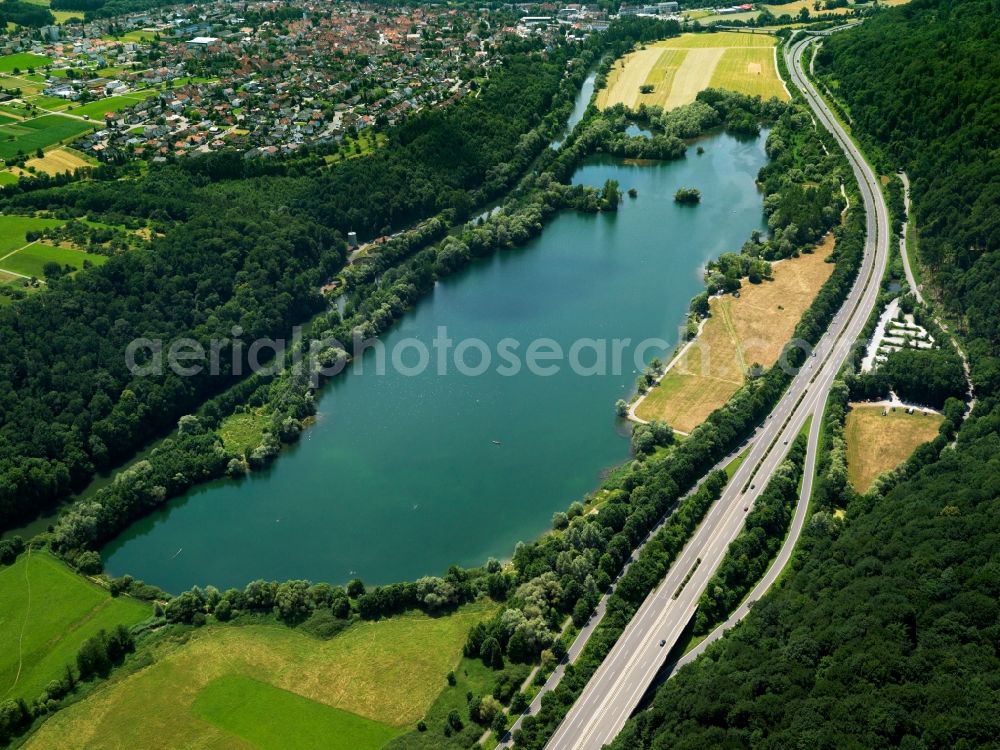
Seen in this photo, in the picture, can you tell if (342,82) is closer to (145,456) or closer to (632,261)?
(632,261)

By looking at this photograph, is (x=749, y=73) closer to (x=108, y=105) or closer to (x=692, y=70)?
(x=692, y=70)

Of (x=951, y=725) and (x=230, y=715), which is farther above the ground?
(x=951, y=725)

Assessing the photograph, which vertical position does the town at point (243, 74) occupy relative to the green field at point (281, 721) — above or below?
above

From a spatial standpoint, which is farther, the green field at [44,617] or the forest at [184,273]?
the forest at [184,273]

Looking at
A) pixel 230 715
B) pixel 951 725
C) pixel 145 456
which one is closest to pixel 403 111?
pixel 145 456

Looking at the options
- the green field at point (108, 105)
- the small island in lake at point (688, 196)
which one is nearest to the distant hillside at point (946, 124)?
the small island in lake at point (688, 196)

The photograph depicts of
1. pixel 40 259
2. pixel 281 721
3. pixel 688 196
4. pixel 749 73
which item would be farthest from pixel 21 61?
pixel 281 721

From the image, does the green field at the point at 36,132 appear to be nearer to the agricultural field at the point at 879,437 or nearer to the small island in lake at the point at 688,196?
the small island in lake at the point at 688,196

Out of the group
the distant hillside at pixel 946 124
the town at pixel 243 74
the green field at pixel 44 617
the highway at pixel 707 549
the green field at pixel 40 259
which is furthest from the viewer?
the town at pixel 243 74
